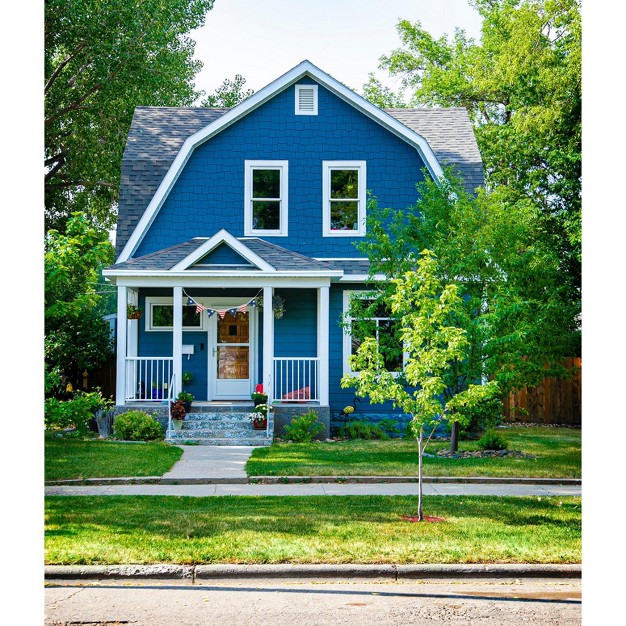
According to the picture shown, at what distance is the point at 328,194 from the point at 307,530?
10897 mm

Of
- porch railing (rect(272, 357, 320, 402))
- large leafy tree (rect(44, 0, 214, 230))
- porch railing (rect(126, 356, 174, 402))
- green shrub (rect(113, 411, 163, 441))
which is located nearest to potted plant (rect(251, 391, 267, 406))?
porch railing (rect(272, 357, 320, 402))

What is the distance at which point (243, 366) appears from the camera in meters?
17.6

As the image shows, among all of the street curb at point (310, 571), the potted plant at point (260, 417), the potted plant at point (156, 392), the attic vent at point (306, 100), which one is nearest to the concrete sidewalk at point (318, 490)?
the street curb at point (310, 571)

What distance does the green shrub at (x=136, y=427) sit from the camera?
14.8 meters

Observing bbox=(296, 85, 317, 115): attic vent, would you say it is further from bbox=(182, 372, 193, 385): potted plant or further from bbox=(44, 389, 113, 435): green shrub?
bbox=(44, 389, 113, 435): green shrub

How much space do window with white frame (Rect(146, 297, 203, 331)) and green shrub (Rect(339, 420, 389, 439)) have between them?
13.1 ft

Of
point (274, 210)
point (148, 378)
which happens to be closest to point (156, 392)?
point (148, 378)

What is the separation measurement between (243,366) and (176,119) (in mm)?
6698

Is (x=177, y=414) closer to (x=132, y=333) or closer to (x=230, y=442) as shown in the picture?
(x=230, y=442)

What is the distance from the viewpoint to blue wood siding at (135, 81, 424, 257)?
17.4 meters

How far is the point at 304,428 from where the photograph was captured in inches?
600
